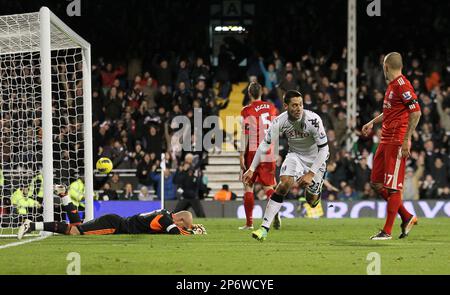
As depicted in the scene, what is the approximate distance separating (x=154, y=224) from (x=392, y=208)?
10.1 ft

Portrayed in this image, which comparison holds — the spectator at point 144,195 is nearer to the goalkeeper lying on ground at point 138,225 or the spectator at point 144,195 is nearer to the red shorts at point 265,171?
the red shorts at point 265,171

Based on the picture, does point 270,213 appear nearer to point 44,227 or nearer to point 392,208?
point 392,208

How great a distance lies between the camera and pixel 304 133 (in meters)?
11.7

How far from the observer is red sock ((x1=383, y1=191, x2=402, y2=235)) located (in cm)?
1164

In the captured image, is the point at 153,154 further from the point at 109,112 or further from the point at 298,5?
the point at 298,5

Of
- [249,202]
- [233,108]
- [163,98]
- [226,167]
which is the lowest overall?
[226,167]

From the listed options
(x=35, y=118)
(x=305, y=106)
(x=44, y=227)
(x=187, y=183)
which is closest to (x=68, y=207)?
(x=44, y=227)

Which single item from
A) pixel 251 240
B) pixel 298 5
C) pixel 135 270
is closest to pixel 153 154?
pixel 298 5

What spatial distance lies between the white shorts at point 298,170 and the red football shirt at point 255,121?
216cm

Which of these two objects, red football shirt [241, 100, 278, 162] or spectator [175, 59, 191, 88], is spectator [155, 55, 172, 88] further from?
red football shirt [241, 100, 278, 162]

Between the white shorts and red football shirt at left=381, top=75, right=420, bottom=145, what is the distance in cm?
86

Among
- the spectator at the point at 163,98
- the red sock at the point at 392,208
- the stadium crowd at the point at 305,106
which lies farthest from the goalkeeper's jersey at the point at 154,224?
the spectator at the point at 163,98

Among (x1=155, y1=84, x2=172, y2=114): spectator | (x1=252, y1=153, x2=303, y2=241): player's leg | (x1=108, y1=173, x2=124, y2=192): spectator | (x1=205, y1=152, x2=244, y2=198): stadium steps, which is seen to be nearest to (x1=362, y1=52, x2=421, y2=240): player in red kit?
(x1=252, y1=153, x2=303, y2=241): player's leg

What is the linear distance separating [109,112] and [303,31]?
6.71 meters
